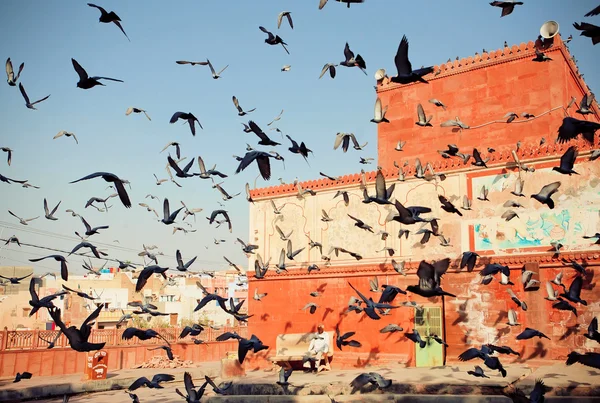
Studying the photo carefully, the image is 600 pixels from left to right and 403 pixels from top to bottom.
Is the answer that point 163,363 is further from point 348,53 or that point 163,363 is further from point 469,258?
point 348,53

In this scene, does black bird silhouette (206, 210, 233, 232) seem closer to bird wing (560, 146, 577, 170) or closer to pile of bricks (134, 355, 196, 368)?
bird wing (560, 146, 577, 170)

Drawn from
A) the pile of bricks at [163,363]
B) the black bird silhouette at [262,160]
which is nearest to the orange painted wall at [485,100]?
the black bird silhouette at [262,160]

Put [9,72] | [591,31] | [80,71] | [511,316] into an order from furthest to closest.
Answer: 1. [511,316]
2. [9,72]
3. [80,71]
4. [591,31]

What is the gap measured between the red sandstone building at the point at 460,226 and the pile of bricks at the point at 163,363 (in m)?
9.68

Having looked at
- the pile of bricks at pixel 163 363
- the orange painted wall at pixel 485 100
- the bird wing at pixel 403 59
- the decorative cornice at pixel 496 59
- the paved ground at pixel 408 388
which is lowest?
the pile of bricks at pixel 163 363

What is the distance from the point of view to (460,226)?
731 inches

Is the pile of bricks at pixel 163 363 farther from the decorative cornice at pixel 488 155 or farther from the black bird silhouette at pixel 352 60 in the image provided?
the black bird silhouette at pixel 352 60

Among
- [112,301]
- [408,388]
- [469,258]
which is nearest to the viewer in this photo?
[408,388]

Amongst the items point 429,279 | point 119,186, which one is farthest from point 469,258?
point 119,186

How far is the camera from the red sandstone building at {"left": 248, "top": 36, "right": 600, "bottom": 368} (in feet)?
55.3

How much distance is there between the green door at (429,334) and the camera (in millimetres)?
18031

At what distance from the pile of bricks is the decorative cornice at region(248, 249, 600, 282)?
977cm

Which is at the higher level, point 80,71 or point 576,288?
point 80,71

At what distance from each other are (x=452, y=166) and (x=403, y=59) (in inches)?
420
